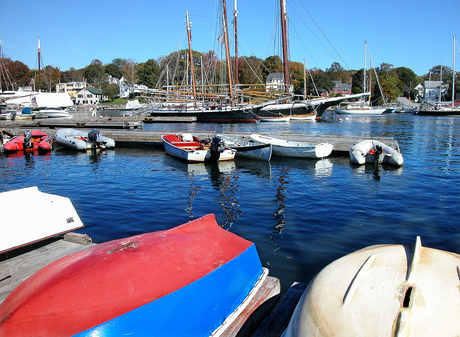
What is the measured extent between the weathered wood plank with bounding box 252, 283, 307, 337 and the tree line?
241ft

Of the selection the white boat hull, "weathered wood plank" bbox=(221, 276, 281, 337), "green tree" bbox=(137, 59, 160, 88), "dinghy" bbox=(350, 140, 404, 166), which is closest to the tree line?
"green tree" bbox=(137, 59, 160, 88)

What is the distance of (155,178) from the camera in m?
13.8

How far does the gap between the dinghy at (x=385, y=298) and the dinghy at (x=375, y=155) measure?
14247 millimetres

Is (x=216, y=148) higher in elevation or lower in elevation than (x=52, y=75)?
lower

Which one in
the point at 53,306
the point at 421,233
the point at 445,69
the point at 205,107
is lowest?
the point at 421,233

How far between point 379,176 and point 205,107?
4396 centimetres

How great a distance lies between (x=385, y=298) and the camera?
7.69 ft

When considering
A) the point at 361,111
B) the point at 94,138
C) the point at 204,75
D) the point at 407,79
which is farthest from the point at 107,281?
the point at 407,79

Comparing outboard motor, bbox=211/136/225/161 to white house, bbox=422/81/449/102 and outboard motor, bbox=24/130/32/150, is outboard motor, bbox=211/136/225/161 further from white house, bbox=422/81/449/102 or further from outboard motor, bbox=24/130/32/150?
white house, bbox=422/81/449/102

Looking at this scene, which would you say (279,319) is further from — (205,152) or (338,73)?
(338,73)

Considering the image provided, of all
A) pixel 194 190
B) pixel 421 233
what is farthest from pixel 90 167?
pixel 421 233

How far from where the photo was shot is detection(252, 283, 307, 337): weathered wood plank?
134 inches

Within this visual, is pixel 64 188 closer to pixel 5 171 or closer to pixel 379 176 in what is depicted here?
pixel 5 171

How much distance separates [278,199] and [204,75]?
81984 millimetres
